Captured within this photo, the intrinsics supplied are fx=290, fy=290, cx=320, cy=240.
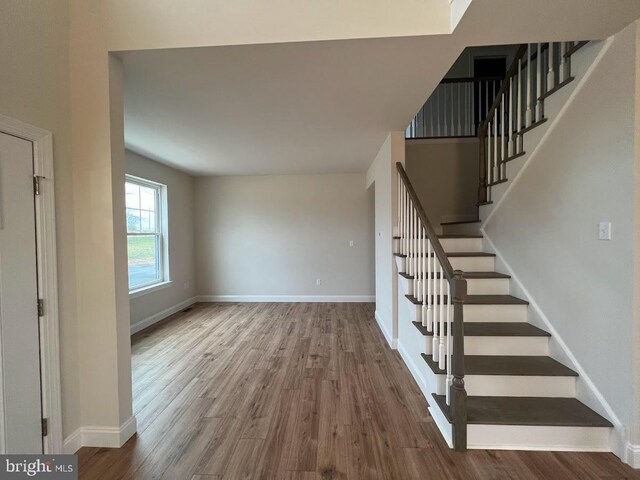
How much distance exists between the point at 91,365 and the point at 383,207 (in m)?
3.28

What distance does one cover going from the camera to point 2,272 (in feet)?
4.89

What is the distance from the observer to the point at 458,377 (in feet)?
5.95

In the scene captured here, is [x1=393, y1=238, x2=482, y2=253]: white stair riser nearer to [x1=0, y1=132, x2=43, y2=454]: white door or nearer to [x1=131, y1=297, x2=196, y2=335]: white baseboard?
[x1=0, y1=132, x2=43, y2=454]: white door

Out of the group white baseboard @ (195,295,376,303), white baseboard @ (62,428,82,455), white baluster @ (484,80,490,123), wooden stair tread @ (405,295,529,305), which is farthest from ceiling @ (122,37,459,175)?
white baseboard @ (195,295,376,303)

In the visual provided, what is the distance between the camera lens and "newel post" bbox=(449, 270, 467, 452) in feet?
5.83

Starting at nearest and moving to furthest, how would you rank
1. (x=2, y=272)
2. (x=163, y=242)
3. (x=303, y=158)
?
(x=2, y=272)
(x=303, y=158)
(x=163, y=242)

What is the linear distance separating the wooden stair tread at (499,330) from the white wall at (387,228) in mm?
969

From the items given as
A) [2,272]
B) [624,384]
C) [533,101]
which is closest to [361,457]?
[624,384]

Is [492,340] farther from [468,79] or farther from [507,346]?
[468,79]

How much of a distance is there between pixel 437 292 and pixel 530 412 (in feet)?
3.05

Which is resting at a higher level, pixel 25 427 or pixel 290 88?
pixel 290 88

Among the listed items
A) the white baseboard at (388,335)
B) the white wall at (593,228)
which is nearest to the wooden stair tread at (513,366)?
the white wall at (593,228)

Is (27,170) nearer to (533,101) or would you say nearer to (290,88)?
(290,88)

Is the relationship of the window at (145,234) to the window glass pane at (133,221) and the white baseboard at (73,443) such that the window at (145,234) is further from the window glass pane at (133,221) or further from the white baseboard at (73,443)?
the white baseboard at (73,443)
